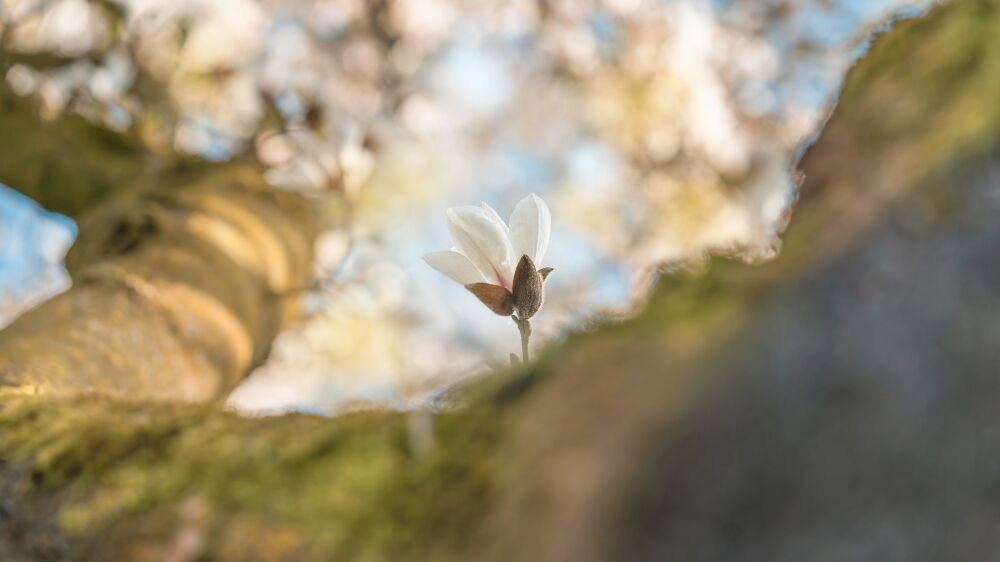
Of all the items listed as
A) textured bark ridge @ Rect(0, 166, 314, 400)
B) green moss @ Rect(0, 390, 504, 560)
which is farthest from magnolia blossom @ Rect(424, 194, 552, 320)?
textured bark ridge @ Rect(0, 166, 314, 400)

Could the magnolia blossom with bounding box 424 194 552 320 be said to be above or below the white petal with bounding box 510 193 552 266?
below

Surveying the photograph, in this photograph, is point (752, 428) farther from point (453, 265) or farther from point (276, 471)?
point (453, 265)

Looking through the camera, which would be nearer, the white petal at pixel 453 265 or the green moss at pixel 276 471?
the green moss at pixel 276 471

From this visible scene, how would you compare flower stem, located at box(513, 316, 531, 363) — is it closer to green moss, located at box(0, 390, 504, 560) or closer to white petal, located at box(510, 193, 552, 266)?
white petal, located at box(510, 193, 552, 266)

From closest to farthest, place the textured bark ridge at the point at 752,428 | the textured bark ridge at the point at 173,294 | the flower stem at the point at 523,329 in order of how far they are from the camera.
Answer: the textured bark ridge at the point at 752,428 < the flower stem at the point at 523,329 < the textured bark ridge at the point at 173,294

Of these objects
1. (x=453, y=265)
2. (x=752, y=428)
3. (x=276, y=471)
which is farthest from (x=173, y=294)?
(x=752, y=428)

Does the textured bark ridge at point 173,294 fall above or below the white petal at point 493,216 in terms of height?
below

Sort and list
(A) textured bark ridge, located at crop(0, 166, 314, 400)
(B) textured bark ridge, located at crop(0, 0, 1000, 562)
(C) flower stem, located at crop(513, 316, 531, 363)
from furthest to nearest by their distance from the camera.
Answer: (A) textured bark ridge, located at crop(0, 166, 314, 400)
(C) flower stem, located at crop(513, 316, 531, 363)
(B) textured bark ridge, located at crop(0, 0, 1000, 562)

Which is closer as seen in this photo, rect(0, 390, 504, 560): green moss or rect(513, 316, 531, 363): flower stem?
rect(0, 390, 504, 560): green moss

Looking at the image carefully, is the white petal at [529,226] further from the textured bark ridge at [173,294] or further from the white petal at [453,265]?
the textured bark ridge at [173,294]

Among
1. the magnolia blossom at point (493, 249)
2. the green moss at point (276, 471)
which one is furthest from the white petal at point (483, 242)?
the green moss at point (276, 471)
